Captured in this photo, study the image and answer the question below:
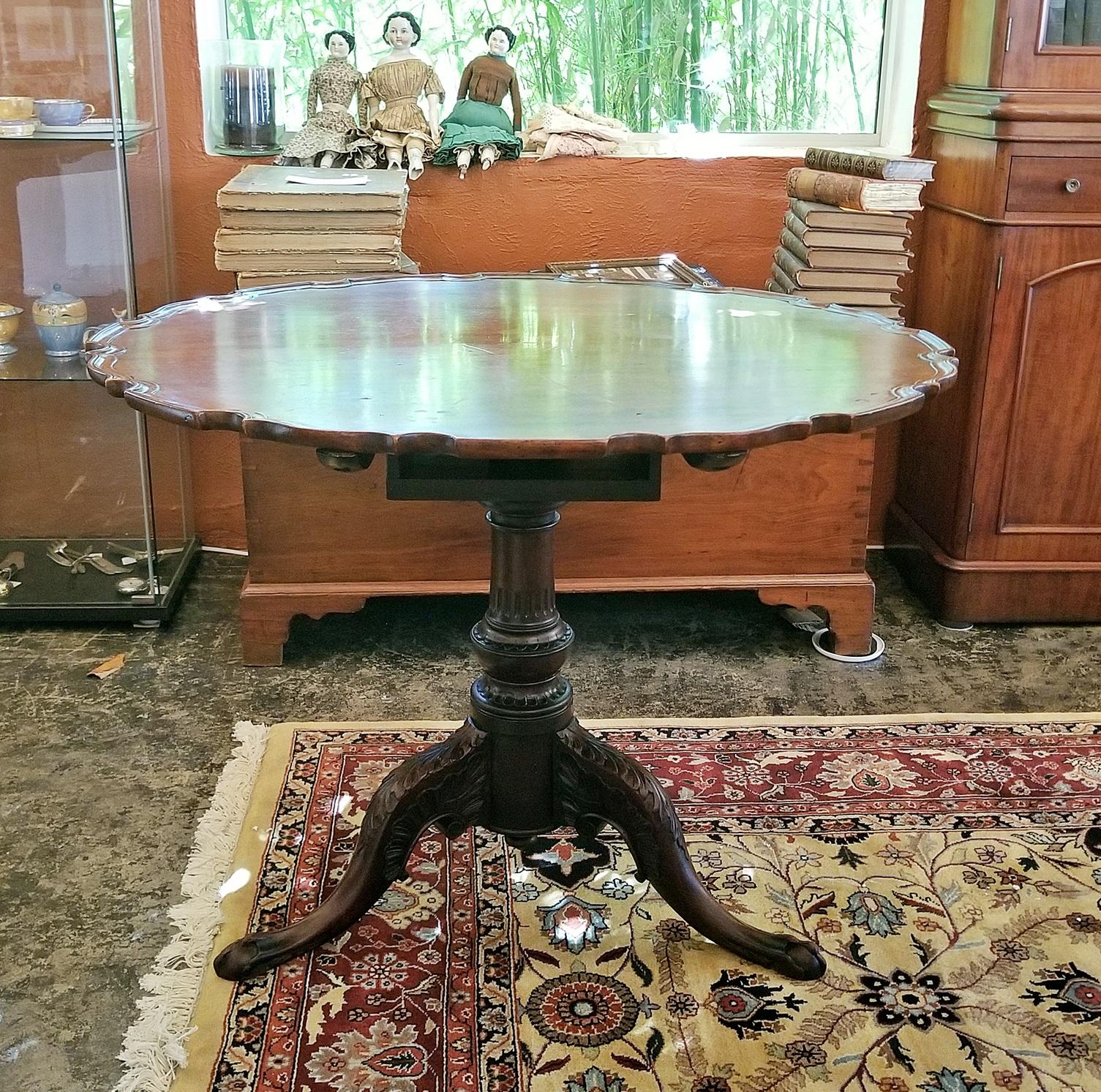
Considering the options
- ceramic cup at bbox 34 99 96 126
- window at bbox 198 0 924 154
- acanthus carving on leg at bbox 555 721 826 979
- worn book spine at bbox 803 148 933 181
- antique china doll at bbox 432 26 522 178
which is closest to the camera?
acanthus carving on leg at bbox 555 721 826 979

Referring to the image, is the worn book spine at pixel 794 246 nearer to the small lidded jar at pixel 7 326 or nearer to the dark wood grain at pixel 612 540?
the dark wood grain at pixel 612 540

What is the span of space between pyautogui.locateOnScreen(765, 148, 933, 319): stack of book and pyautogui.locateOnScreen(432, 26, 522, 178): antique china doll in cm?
68

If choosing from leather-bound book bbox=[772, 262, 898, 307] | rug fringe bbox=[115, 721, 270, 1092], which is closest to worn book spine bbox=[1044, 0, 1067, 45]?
leather-bound book bbox=[772, 262, 898, 307]

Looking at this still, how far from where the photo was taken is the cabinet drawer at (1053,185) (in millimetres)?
2580

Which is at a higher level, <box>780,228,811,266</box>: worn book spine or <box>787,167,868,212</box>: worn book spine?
<box>787,167,868,212</box>: worn book spine

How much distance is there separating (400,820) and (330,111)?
174 centimetres

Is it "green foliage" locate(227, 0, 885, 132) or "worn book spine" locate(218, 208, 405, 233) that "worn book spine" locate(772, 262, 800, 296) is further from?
"worn book spine" locate(218, 208, 405, 233)

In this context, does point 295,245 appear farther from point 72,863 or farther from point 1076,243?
point 1076,243

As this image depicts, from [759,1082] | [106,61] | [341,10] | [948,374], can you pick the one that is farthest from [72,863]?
[341,10]

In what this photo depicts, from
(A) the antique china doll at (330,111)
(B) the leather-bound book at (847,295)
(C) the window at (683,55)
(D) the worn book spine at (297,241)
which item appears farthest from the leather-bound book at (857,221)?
(A) the antique china doll at (330,111)

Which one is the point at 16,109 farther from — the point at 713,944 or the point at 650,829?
the point at 713,944

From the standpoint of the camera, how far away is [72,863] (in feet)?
6.37

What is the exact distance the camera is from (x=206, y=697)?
8.16 feet

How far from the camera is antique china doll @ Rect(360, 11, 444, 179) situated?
2.84m
